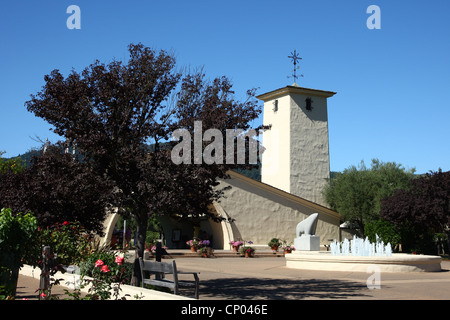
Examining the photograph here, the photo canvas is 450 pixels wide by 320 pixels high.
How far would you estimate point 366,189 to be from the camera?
36875 mm

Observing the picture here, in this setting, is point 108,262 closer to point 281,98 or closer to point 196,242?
point 196,242

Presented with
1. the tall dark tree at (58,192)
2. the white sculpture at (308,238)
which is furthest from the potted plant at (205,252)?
the tall dark tree at (58,192)

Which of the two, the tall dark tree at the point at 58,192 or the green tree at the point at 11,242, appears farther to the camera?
the tall dark tree at the point at 58,192

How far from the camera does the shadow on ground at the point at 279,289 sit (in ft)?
33.9

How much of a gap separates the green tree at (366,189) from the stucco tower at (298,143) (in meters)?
3.35

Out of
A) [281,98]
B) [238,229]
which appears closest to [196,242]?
[238,229]

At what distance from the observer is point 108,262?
11.4m

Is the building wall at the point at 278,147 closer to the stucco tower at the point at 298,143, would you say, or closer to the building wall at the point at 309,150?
the stucco tower at the point at 298,143

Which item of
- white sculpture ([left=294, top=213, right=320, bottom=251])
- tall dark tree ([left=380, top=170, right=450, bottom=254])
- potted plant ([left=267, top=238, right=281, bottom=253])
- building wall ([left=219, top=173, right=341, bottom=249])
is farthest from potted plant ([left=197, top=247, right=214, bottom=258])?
tall dark tree ([left=380, top=170, right=450, bottom=254])

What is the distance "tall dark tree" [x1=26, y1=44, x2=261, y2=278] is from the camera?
10.3 m

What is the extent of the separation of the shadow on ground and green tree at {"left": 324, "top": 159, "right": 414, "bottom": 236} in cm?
2395

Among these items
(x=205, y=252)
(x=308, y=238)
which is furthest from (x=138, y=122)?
(x=205, y=252)

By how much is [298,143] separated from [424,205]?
1698 cm
